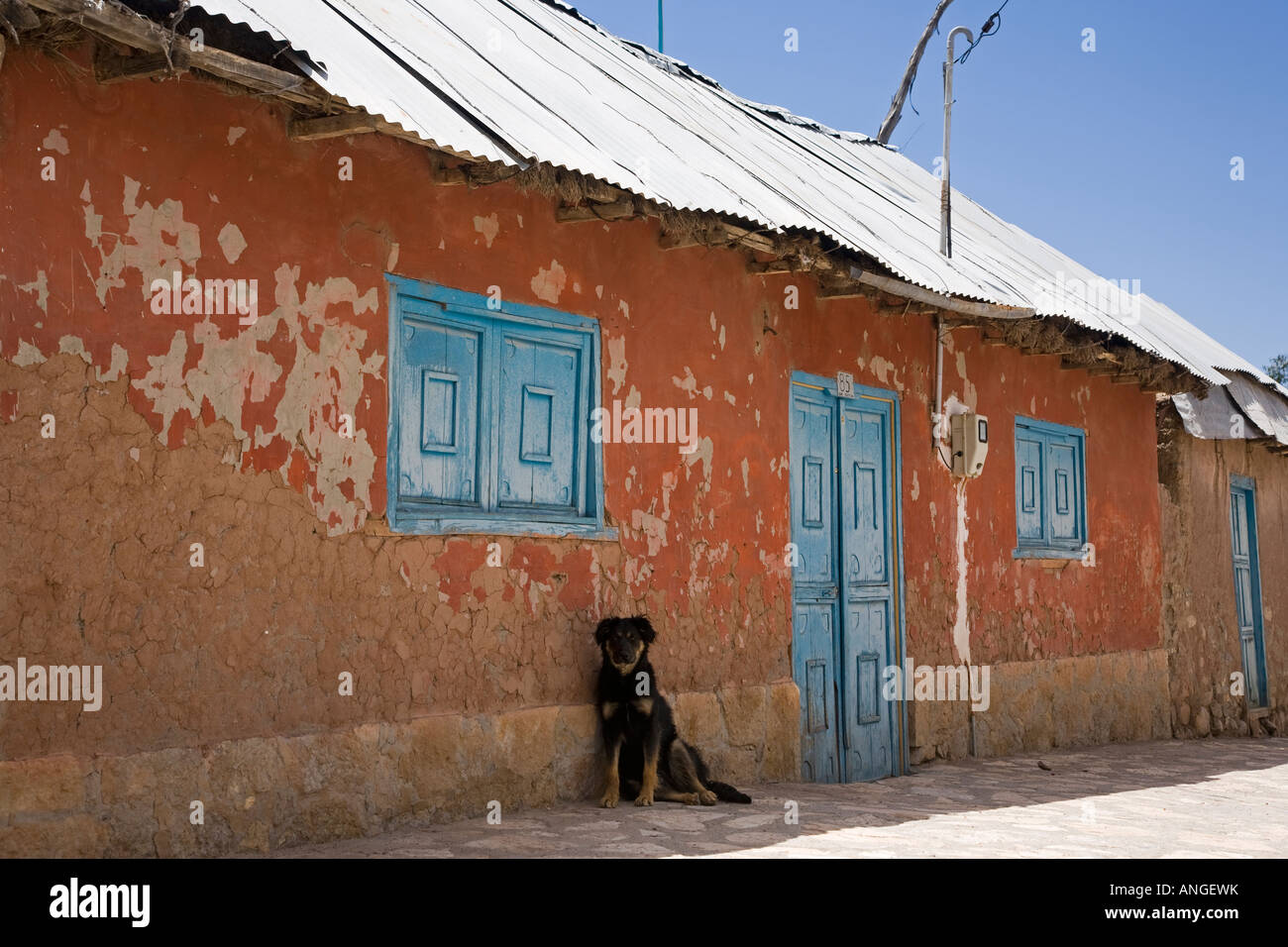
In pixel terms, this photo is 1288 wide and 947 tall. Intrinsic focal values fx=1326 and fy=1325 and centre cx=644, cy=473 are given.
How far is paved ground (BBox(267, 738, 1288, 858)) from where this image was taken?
5.28 metres

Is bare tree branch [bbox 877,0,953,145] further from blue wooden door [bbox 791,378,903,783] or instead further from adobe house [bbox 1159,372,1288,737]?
blue wooden door [bbox 791,378,903,783]

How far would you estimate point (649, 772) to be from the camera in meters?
6.32

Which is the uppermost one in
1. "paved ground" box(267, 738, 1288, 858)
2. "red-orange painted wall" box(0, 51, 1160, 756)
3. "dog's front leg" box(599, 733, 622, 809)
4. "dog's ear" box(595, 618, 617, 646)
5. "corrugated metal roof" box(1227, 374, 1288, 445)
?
"corrugated metal roof" box(1227, 374, 1288, 445)

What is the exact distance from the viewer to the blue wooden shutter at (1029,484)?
34.7 feet

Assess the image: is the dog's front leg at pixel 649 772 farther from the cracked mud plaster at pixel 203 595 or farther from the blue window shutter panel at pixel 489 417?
the blue window shutter panel at pixel 489 417

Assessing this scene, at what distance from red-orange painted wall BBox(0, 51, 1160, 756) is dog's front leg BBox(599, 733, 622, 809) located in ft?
1.07

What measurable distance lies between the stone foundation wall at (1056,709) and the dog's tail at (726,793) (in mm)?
2820

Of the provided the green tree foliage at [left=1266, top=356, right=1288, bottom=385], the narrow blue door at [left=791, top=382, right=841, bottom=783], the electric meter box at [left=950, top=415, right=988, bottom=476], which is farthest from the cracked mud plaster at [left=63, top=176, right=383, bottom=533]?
the green tree foliage at [left=1266, top=356, right=1288, bottom=385]

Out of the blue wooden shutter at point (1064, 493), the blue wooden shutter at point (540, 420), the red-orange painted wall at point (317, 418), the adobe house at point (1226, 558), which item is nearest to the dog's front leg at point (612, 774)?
the red-orange painted wall at point (317, 418)

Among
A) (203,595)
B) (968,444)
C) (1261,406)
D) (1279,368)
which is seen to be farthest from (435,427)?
(1279,368)

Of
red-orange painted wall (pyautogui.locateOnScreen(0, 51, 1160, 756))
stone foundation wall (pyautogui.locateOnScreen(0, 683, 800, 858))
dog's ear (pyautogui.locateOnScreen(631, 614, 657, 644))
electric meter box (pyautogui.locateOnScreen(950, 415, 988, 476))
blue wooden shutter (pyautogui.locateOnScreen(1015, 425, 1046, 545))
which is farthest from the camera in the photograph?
blue wooden shutter (pyautogui.locateOnScreen(1015, 425, 1046, 545))
